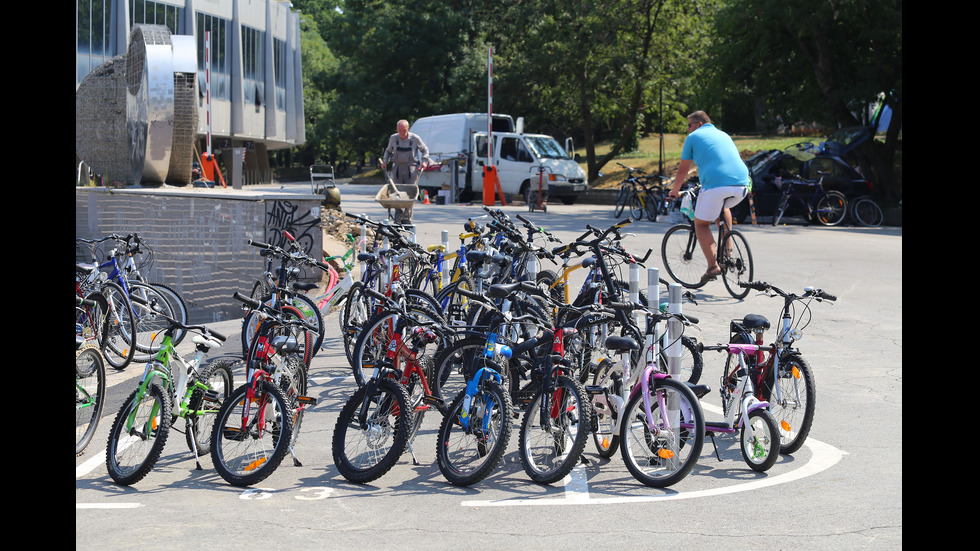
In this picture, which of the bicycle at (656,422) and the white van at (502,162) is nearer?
the bicycle at (656,422)

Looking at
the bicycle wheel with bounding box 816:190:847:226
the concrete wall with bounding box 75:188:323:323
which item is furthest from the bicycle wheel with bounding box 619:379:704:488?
the bicycle wheel with bounding box 816:190:847:226

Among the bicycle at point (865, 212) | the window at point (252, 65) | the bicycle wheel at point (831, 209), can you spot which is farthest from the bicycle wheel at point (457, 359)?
the window at point (252, 65)

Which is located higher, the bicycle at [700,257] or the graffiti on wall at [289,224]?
the graffiti on wall at [289,224]

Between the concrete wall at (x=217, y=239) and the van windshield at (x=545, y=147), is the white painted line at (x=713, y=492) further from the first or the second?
the van windshield at (x=545, y=147)

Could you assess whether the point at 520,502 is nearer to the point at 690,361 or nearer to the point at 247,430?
the point at 247,430

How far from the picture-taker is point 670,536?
16.2 ft

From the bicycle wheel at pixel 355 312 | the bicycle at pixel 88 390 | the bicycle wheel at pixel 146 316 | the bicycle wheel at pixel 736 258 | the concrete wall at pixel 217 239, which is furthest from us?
the concrete wall at pixel 217 239

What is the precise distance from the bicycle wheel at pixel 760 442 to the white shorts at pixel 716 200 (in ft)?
17.5

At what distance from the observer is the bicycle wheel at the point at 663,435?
18.4ft

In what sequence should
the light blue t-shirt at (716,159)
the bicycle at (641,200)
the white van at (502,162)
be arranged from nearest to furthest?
the light blue t-shirt at (716,159) → the bicycle at (641,200) → the white van at (502,162)

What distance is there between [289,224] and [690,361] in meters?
6.31

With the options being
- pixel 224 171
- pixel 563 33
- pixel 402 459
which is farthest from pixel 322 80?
pixel 402 459

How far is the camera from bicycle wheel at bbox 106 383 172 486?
5746mm
